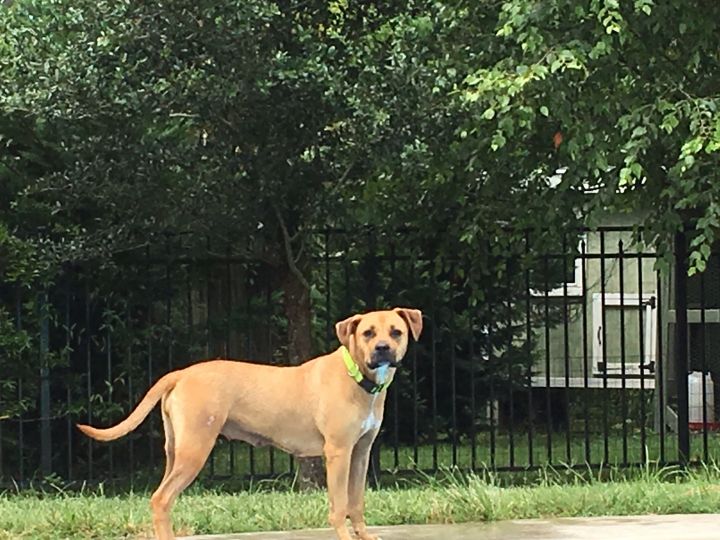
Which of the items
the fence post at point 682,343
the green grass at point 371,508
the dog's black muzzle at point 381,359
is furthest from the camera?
the fence post at point 682,343

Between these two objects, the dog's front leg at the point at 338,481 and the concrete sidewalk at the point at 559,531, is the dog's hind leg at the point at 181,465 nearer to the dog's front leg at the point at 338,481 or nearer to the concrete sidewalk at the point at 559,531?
the dog's front leg at the point at 338,481

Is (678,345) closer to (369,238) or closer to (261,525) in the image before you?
(369,238)

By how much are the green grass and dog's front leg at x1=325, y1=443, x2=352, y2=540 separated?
3.44ft

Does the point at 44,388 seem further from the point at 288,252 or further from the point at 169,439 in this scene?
the point at 169,439

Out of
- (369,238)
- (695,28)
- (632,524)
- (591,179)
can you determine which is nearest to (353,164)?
(369,238)

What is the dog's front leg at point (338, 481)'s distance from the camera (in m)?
5.50

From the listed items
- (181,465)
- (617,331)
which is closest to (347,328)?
(181,465)

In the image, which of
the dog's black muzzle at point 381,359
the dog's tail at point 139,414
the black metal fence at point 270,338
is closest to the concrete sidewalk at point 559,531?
the dog's tail at point 139,414

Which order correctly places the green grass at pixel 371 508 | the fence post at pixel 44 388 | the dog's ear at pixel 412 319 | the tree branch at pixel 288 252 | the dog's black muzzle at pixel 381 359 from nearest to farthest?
the dog's black muzzle at pixel 381 359 → the dog's ear at pixel 412 319 → the green grass at pixel 371 508 → the tree branch at pixel 288 252 → the fence post at pixel 44 388

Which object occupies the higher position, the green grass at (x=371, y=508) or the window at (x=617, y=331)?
the window at (x=617, y=331)

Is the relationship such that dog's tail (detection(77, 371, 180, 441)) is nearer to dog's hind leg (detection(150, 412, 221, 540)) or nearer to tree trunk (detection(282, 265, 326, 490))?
dog's hind leg (detection(150, 412, 221, 540))

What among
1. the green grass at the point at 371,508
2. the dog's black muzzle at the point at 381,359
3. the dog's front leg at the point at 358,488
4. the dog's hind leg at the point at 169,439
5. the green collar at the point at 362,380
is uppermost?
the dog's black muzzle at the point at 381,359

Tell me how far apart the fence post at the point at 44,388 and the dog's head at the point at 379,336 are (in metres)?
4.19

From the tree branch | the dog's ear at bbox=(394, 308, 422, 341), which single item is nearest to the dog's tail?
the dog's ear at bbox=(394, 308, 422, 341)
